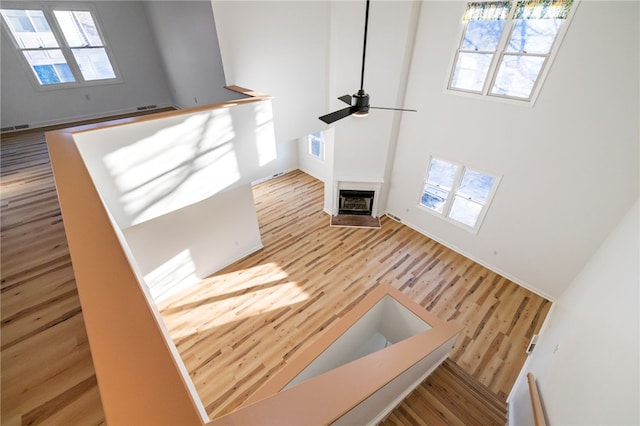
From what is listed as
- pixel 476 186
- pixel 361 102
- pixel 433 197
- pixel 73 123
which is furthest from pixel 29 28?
pixel 476 186

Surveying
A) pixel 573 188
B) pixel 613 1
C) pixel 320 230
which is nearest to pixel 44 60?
pixel 320 230

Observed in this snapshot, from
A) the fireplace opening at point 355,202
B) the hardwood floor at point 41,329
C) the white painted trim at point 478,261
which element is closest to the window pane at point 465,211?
the white painted trim at point 478,261

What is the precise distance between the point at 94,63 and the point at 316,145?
604 centimetres

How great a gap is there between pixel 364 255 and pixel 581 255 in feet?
11.9

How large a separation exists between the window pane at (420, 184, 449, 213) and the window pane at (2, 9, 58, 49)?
30.2 feet

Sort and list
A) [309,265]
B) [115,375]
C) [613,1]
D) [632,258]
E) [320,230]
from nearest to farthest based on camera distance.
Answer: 1. [115,375]
2. [632,258]
3. [613,1]
4. [309,265]
5. [320,230]

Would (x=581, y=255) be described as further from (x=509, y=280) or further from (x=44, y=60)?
(x=44, y=60)

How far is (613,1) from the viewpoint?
121 inches

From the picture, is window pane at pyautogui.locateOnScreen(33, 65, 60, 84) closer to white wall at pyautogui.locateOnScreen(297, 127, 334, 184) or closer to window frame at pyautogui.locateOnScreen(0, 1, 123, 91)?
window frame at pyautogui.locateOnScreen(0, 1, 123, 91)

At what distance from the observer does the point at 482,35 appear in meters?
4.18

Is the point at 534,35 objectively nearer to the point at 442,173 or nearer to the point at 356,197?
the point at 442,173

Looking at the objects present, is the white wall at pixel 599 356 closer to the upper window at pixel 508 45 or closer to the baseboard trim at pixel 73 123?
the upper window at pixel 508 45

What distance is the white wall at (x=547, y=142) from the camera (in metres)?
3.31

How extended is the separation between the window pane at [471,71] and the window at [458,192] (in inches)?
56.9
